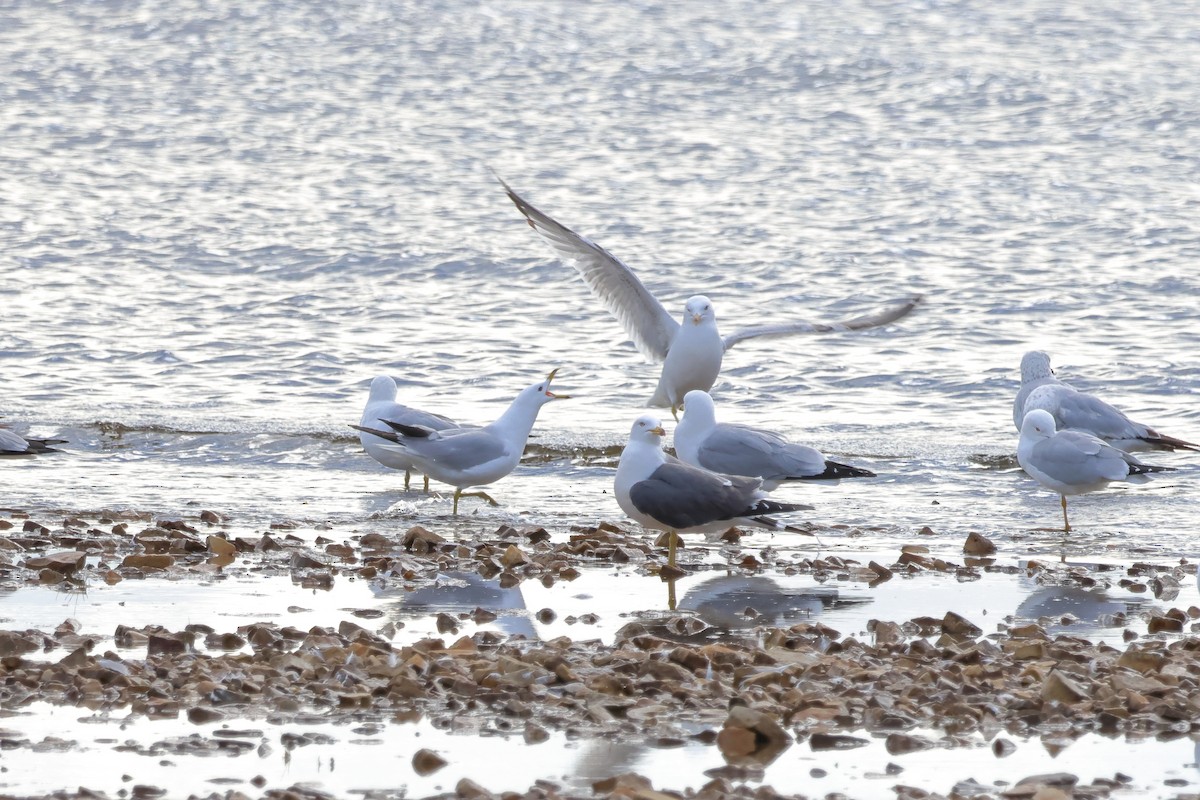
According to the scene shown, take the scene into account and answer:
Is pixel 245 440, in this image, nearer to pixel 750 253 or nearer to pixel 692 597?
pixel 692 597

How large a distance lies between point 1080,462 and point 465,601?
12.6 ft

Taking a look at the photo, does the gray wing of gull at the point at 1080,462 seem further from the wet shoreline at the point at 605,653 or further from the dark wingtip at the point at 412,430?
the dark wingtip at the point at 412,430

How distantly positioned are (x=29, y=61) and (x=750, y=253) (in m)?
15.3

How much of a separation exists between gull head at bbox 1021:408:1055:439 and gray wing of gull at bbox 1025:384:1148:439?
1068 millimetres

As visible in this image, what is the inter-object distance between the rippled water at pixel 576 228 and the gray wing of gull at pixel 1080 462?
0.25 metres

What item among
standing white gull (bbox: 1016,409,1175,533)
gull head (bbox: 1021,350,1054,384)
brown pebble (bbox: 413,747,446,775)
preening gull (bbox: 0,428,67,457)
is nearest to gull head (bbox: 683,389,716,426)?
standing white gull (bbox: 1016,409,1175,533)

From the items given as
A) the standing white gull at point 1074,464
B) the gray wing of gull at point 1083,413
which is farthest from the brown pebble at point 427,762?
the gray wing of gull at point 1083,413

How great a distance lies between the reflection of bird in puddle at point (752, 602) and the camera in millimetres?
5699

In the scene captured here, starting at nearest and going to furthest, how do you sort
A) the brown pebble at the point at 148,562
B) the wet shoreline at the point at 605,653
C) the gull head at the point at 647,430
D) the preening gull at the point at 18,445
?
the wet shoreline at the point at 605,653, the brown pebble at the point at 148,562, the gull head at the point at 647,430, the preening gull at the point at 18,445

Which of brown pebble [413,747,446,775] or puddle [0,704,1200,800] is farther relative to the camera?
brown pebble [413,747,446,775]

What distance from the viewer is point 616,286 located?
35.2 feet

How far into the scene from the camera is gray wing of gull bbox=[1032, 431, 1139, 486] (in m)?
8.30

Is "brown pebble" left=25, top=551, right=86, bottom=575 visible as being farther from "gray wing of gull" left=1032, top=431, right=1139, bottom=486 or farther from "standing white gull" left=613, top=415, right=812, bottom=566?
"gray wing of gull" left=1032, top=431, right=1139, bottom=486

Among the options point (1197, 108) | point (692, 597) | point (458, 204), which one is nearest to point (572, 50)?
point (458, 204)
